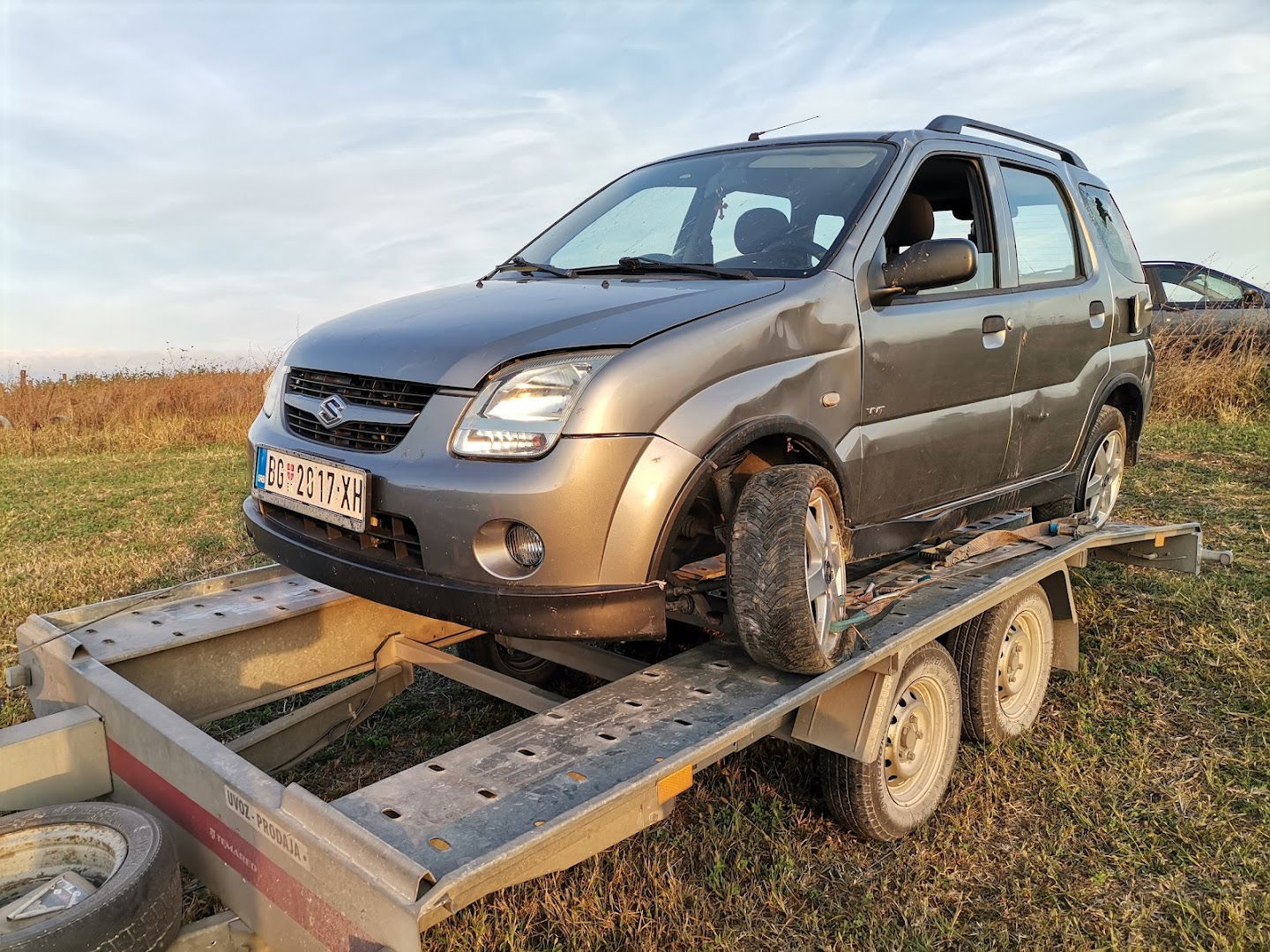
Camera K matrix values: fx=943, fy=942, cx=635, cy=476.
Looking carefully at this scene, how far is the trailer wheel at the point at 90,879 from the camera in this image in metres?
1.79

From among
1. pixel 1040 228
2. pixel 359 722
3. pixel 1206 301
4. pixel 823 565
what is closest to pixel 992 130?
pixel 1040 228

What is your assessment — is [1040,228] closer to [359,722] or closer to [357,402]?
[357,402]

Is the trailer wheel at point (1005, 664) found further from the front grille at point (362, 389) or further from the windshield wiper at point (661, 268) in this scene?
the front grille at point (362, 389)

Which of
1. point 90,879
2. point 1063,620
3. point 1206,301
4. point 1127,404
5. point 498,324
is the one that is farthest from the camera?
point 1206,301

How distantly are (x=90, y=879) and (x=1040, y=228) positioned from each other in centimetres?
428

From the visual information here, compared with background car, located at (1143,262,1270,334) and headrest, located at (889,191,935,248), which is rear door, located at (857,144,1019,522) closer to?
headrest, located at (889,191,935,248)

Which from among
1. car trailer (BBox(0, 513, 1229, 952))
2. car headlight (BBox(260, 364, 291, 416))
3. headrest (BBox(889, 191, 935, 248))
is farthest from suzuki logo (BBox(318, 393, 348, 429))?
headrest (BBox(889, 191, 935, 248))

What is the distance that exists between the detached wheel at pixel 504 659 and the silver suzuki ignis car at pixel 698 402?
5cm

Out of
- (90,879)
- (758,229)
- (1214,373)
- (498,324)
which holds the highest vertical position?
(758,229)

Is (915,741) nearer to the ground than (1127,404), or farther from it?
nearer to the ground

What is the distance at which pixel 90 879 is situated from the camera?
2.12 meters

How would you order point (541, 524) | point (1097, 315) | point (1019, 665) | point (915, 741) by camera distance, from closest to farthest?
point (541, 524) → point (915, 741) → point (1019, 665) → point (1097, 315)

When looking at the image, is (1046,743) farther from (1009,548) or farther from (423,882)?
(423,882)

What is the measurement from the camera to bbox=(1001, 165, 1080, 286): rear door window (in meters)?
4.10
